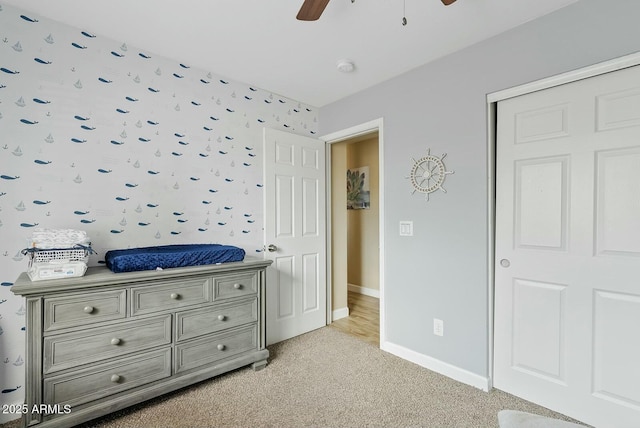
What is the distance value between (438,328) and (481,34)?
2.21 metres

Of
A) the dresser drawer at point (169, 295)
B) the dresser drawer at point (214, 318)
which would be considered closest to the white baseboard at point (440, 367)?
the dresser drawer at point (214, 318)

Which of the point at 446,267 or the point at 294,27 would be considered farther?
the point at 446,267

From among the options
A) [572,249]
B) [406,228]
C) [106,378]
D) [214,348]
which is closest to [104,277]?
[106,378]

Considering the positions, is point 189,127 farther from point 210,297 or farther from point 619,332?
point 619,332

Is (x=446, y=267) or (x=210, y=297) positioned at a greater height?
(x=446, y=267)

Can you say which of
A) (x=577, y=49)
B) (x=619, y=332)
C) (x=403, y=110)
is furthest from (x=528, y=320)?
(x=403, y=110)

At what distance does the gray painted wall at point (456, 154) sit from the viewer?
1.70 metres

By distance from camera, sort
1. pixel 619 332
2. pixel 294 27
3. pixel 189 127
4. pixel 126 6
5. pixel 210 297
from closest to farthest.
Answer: pixel 619 332
pixel 126 6
pixel 294 27
pixel 210 297
pixel 189 127

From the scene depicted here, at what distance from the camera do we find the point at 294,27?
6.33 feet

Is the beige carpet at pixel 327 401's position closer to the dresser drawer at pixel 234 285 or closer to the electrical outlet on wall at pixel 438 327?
the electrical outlet on wall at pixel 438 327

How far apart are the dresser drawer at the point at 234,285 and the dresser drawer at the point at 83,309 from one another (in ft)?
1.89

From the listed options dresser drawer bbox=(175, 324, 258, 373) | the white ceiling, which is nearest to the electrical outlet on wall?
dresser drawer bbox=(175, 324, 258, 373)

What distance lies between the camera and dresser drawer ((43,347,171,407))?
1.55m

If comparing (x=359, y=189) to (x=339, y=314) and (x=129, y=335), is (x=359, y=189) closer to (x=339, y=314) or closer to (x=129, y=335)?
(x=339, y=314)
